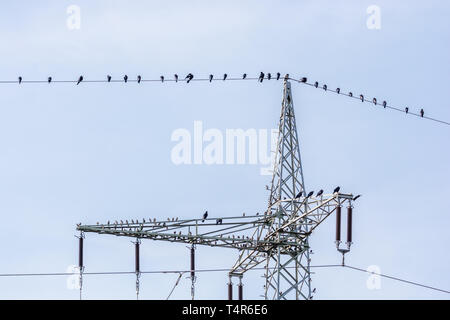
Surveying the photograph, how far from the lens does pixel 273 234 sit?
151m

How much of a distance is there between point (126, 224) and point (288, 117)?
14.5 m
